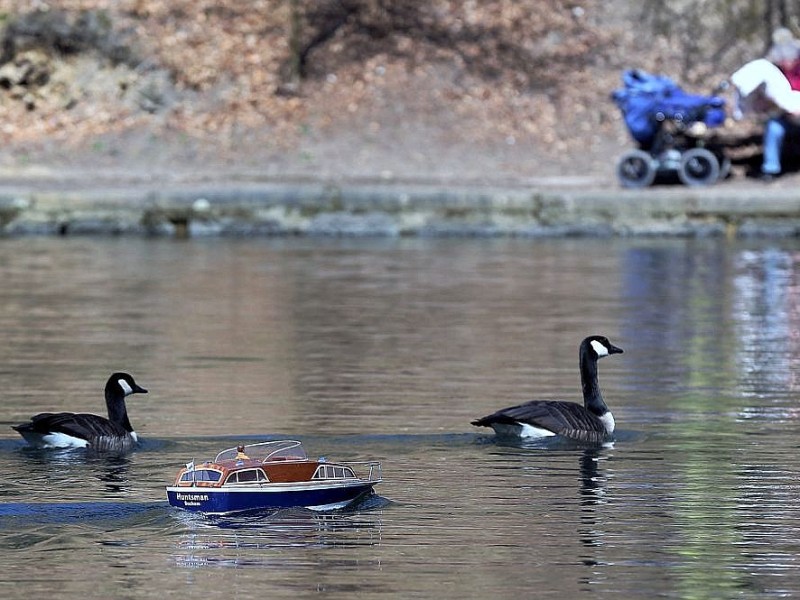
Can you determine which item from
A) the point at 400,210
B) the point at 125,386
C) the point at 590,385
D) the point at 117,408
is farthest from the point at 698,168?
the point at 117,408

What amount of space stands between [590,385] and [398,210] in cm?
1690

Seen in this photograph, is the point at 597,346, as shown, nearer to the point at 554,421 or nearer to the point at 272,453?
the point at 554,421

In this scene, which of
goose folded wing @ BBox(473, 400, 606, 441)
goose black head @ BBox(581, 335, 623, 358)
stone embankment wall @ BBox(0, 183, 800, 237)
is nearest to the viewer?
goose folded wing @ BBox(473, 400, 606, 441)

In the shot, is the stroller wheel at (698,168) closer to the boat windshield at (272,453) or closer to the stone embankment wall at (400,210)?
the stone embankment wall at (400,210)

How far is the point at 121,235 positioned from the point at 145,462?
19112 mm

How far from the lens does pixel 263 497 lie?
987cm

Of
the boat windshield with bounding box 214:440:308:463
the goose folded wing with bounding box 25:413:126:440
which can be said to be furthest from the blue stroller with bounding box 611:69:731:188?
the boat windshield with bounding box 214:440:308:463

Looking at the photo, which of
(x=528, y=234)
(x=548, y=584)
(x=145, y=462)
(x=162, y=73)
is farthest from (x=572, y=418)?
(x=162, y=73)

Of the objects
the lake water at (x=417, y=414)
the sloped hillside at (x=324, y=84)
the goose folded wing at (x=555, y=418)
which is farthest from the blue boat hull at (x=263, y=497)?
the sloped hillside at (x=324, y=84)

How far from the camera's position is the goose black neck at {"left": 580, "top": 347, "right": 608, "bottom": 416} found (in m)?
12.7

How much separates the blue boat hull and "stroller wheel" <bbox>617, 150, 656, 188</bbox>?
20.6m

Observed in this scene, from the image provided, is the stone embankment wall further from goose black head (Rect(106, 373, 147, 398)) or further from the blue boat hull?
the blue boat hull

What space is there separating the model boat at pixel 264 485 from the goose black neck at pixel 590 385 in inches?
110

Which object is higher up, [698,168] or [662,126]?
[662,126]
